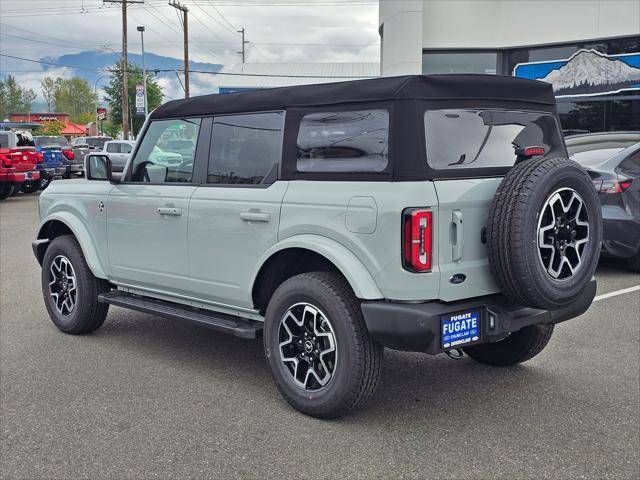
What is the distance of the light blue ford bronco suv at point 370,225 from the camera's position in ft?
12.9

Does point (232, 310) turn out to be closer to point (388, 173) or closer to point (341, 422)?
point (341, 422)

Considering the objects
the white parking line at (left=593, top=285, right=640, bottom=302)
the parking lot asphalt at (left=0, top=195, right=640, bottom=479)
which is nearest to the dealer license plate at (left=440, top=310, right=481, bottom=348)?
the parking lot asphalt at (left=0, top=195, right=640, bottom=479)

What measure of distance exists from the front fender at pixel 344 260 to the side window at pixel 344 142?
17.2 inches

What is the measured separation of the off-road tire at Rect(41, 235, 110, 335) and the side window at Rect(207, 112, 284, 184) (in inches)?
66.1

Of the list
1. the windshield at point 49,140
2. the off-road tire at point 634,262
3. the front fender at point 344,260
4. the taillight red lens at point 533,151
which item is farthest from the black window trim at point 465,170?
the windshield at point 49,140

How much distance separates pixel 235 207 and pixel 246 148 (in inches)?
16.9

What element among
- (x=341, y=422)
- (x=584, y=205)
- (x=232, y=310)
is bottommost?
(x=341, y=422)

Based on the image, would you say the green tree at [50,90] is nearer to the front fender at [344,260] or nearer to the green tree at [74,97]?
the green tree at [74,97]

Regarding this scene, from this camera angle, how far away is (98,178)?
19.7 feet

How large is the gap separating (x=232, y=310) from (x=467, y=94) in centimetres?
211

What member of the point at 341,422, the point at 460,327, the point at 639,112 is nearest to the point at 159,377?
the point at 341,422

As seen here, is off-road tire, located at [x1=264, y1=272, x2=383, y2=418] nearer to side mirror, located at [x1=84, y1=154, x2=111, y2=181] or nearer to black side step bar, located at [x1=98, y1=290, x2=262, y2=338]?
black side step bar, located at [x1=98, y1=290, x2=262, y2=338]

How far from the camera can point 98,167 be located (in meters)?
5.98

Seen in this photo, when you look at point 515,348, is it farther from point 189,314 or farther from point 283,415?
point 189,314
